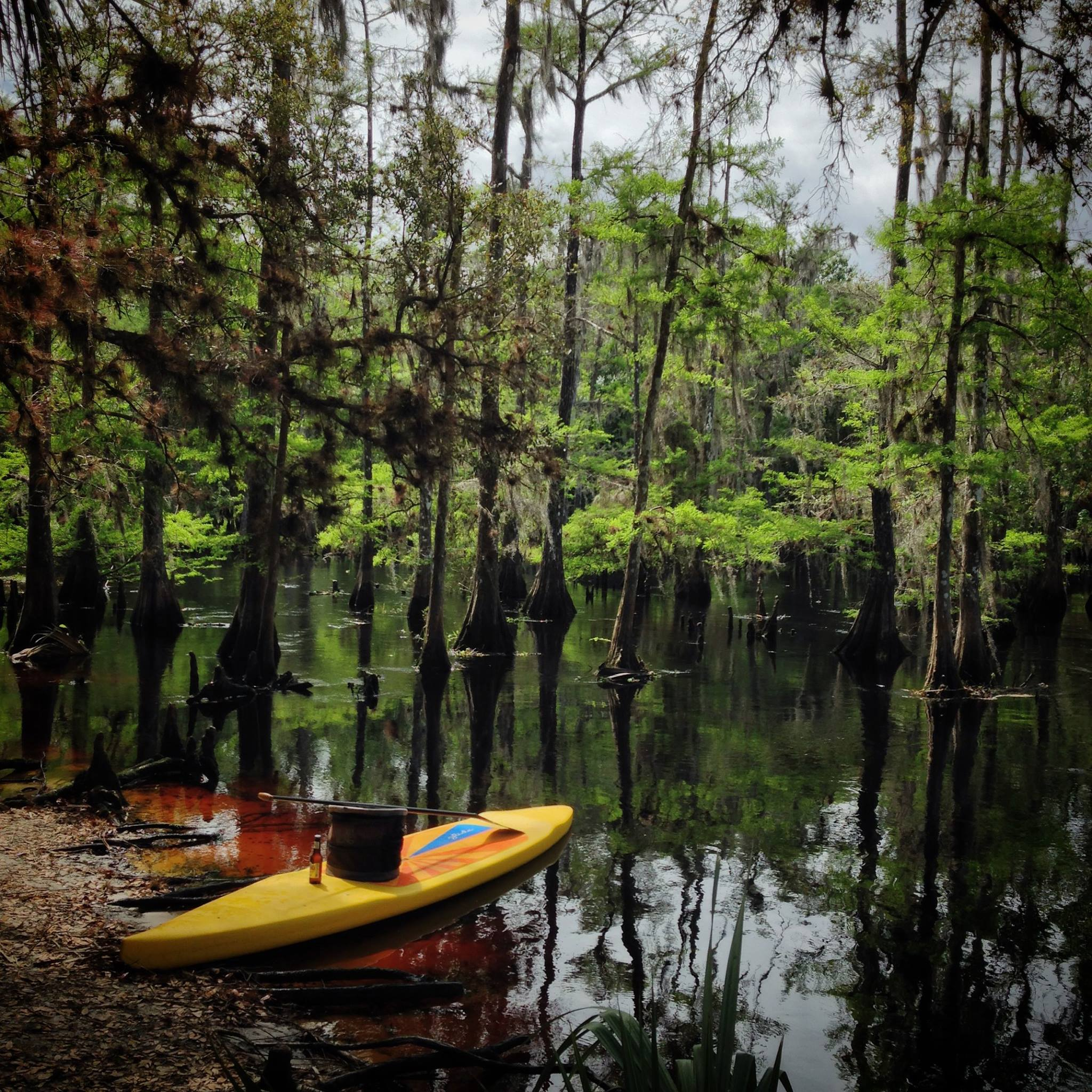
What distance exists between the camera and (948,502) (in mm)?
15578

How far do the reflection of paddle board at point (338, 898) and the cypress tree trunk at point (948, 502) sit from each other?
31.2 feet

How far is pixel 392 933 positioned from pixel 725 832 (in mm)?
3580

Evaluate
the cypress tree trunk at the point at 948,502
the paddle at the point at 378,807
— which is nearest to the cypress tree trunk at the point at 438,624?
the paddle at the point at 378,807

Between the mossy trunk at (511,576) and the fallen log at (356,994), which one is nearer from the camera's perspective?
the fallen log at (356,994)

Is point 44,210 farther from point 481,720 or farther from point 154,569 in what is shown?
point 154,569

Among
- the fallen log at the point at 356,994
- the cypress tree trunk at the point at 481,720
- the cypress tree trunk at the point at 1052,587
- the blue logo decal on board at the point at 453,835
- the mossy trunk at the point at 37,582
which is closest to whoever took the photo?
the fallen log at the point at 356,994

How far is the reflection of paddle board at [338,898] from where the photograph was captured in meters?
5.49

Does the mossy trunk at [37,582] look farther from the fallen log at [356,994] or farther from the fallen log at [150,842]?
the fallen log at [356,994]

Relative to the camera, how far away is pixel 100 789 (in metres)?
8.45

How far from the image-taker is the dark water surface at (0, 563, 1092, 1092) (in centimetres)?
554

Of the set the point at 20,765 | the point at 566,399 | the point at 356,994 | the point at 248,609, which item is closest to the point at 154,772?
the point at 20,765

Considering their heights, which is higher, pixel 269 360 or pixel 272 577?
pixel 269 360

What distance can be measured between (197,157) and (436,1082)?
6562 mm

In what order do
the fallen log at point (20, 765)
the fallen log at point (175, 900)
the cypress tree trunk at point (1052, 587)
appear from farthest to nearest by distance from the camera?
the cypress tree trunk at point (1052, 587) → the fallen log at point (20, 765) → the fallen log at point (175, 900)
